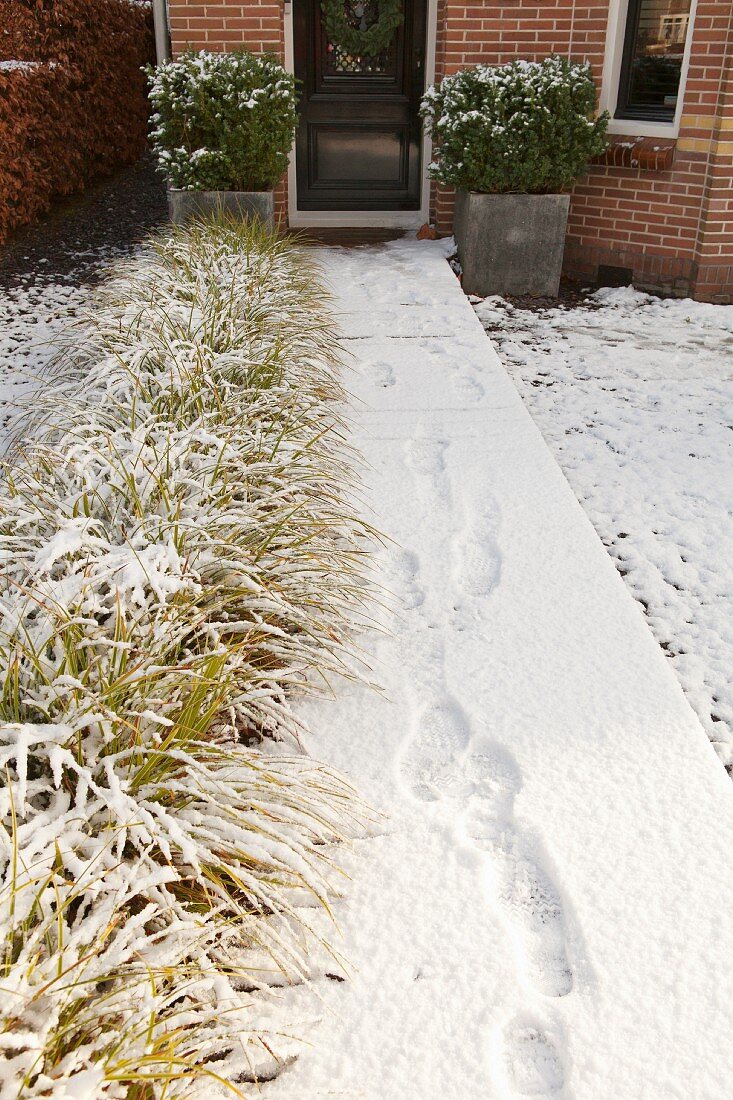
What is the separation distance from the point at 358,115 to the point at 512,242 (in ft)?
5.97

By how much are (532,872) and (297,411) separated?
1.79 m

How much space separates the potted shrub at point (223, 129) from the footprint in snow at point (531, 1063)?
507cm

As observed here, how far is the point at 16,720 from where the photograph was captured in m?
1.68

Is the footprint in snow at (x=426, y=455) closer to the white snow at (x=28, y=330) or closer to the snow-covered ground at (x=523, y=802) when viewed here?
the snow-covered ground at (x=523, y=802)

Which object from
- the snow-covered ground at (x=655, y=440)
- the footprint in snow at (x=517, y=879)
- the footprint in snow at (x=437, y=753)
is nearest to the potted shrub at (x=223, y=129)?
the snow-covered ground at (x=655, y=440)

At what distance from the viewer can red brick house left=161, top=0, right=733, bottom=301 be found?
5.82 metres

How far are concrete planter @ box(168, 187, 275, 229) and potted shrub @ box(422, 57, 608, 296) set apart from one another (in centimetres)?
107

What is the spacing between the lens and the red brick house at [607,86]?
5824 mm

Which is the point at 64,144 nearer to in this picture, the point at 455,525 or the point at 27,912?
the point at 455,525

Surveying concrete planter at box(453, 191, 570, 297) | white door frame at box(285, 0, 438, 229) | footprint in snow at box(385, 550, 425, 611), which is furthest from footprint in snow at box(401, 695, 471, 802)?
white door frame at box(285, 0, 438, 229)

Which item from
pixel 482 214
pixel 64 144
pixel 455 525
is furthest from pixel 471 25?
pixel 455 525

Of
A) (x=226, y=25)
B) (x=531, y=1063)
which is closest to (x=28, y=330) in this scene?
(x=226, y=25)

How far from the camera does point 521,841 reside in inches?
73.0

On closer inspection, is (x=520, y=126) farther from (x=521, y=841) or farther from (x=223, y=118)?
(x=521, y=841)
